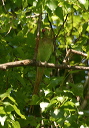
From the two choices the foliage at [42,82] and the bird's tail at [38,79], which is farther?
the bird's tail at [38,79]

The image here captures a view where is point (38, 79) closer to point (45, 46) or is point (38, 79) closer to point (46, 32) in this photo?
point (45, 46)

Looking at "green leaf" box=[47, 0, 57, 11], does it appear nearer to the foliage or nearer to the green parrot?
the foliage

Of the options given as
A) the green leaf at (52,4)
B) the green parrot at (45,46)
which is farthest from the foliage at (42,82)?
the green parrot at (45,46)

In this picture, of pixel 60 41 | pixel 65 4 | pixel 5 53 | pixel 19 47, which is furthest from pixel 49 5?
pixel 60 41

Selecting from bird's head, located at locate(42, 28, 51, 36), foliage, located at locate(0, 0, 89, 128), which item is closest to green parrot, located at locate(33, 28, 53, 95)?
bird's head, located at locate(42, 28, 51, 36)

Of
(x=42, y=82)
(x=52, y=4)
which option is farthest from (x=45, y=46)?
(x=52, y=4)

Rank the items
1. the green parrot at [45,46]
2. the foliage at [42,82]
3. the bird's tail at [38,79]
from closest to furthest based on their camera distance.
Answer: the foliage at [42,82] → the bird's tail at [38,79] → the green parrot at [45,46]

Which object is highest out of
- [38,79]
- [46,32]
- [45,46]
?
[46,32]

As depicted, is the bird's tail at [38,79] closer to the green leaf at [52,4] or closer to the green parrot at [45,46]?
the green parrot at [45,46]

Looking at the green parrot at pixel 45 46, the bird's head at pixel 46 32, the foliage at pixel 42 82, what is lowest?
the foliage at pixel 42 82

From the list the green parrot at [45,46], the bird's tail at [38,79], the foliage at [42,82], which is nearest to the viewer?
the foliage at [42,82]

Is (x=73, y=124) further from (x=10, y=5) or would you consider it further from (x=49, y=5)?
(x=10, y=5)

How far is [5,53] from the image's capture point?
123 inches

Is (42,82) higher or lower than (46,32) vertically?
lower
